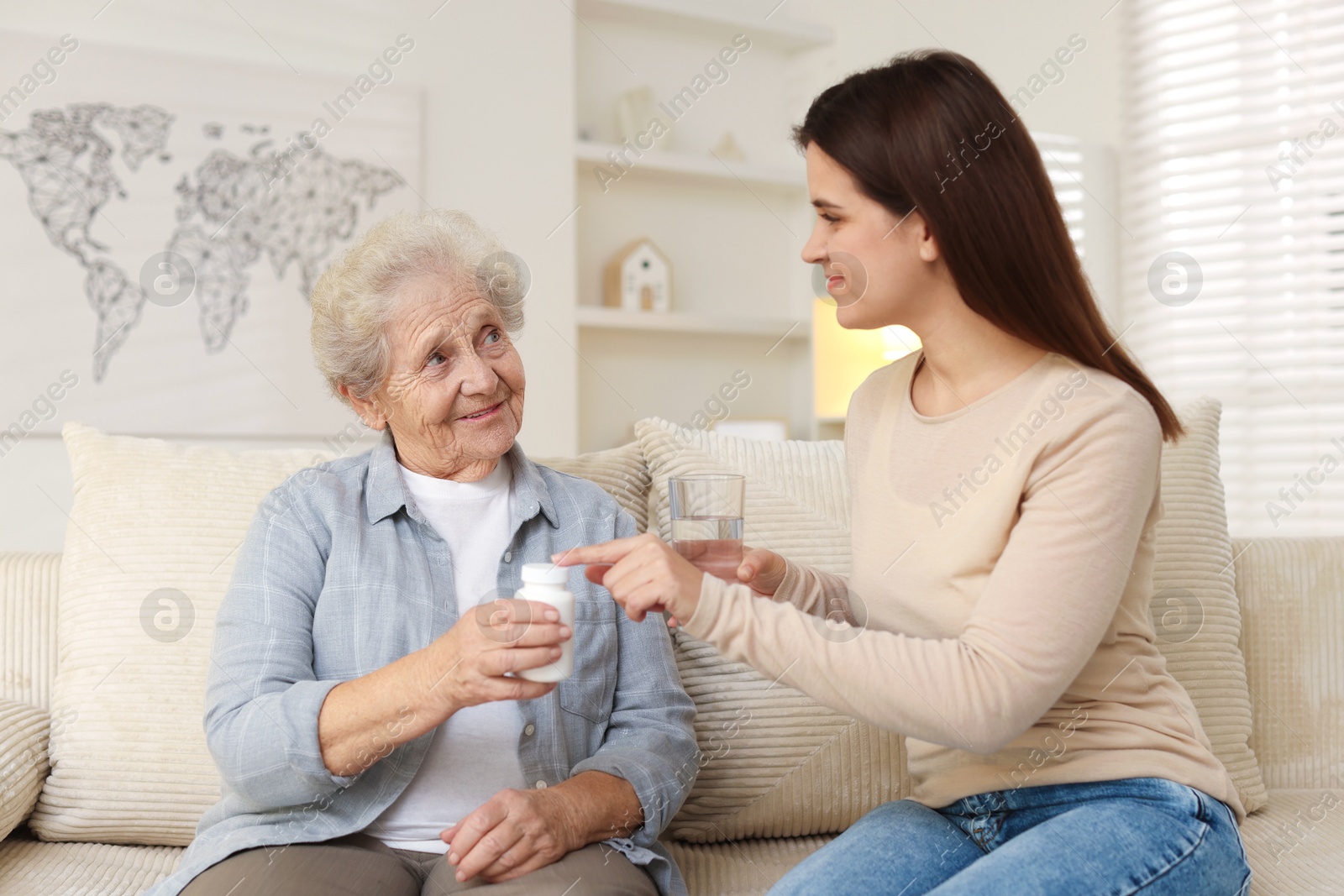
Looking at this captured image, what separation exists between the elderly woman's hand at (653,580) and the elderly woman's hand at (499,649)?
8 centimetres

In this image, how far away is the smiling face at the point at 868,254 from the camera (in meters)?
1.23

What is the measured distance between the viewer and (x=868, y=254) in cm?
123

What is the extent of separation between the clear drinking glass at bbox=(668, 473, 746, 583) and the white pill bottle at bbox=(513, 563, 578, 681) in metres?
0.15

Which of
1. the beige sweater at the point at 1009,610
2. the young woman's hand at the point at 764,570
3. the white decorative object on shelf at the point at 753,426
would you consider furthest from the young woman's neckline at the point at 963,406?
the white decorative object on shelf at the point at 753,426

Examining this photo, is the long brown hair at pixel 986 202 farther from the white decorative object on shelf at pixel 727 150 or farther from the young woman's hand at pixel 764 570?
the white decorative object on shelf at pixel 727 150

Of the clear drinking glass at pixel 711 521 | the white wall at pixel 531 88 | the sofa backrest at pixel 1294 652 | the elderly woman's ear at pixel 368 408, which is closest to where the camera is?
the clear drinking glass at pixel 711 521

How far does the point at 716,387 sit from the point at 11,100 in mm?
2788

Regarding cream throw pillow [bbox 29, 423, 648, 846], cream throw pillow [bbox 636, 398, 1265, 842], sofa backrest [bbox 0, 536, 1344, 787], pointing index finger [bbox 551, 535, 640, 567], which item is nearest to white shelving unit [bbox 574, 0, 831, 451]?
cream throw pillow [bbox 636, 398, 1265, 842]

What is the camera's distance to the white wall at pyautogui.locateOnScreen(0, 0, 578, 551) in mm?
3572

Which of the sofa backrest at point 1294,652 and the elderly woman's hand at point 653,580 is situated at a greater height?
the elderly woman's hand at point 653,580

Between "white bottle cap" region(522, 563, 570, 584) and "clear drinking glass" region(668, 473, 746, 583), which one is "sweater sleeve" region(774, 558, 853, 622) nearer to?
"clear drinking glass" region(668, 473, 746, 583)

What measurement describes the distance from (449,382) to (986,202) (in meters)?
0.76

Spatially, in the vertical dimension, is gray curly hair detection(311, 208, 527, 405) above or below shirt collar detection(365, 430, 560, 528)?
above

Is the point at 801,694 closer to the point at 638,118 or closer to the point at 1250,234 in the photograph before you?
the point at 1250,234
